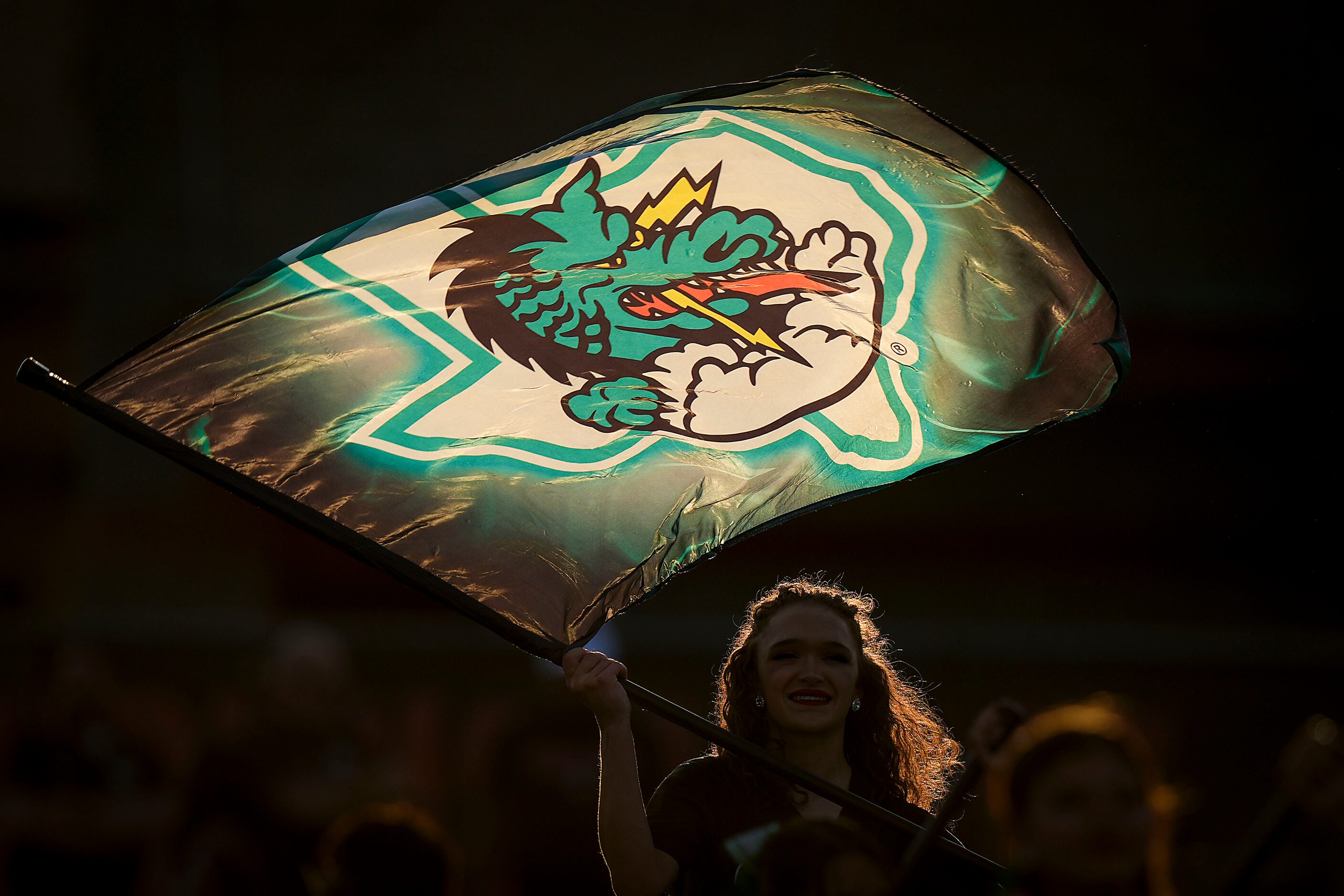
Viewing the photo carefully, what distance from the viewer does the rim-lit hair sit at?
333cm

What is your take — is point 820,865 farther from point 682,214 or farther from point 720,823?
point 682,214

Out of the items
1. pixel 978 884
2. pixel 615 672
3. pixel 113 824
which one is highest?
pixel 615 672

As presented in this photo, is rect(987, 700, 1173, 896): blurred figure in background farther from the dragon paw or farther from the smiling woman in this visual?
the dragon paw

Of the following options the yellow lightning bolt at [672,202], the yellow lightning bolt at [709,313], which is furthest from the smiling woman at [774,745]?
the yellow lightning bolt at [672,202]

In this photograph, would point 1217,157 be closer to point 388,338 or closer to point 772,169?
point 772,169

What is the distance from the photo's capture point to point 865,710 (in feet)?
11.2

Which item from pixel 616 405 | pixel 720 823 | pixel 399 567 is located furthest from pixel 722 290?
pixel 720 823

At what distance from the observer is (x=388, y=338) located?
3379 millimetres

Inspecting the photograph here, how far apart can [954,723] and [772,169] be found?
21.0 ft

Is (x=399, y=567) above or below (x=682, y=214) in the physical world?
below

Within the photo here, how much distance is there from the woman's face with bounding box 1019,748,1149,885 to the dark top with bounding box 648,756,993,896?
0.60 metres

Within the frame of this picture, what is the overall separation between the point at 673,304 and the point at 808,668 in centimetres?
100

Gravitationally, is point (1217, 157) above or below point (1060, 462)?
above

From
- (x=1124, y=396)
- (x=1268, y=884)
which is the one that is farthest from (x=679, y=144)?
(x=1124, y=396)
